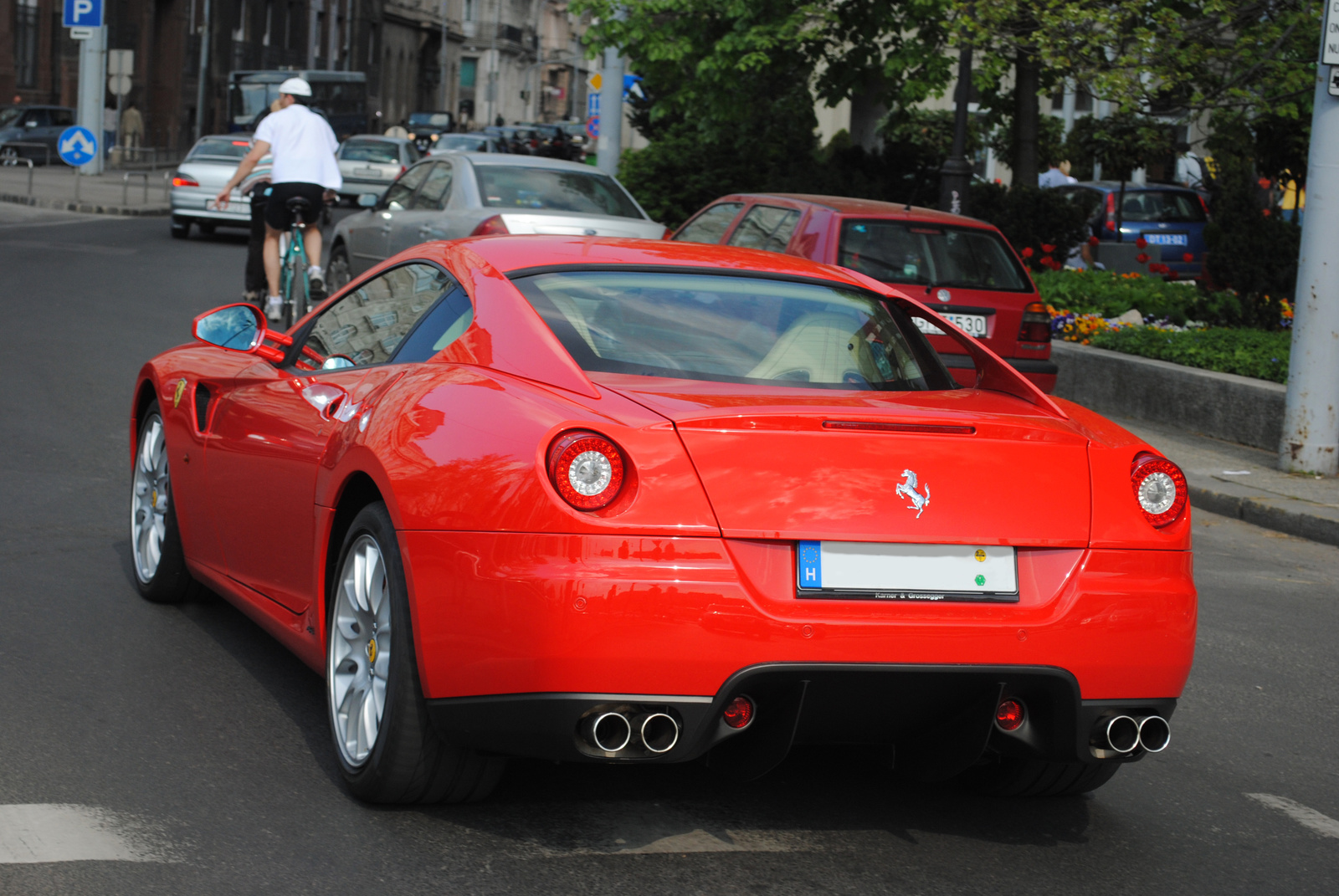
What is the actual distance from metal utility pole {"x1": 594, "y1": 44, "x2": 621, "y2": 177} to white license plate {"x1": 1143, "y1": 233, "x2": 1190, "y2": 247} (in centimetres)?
831

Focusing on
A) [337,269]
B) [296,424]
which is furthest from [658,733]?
[337,269]

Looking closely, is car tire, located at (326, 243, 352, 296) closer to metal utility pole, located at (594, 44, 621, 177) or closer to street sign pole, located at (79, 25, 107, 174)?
metal utility pole, located at (594, 44, 621, 177)

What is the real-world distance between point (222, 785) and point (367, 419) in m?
0.96

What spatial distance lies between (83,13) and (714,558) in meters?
37.3

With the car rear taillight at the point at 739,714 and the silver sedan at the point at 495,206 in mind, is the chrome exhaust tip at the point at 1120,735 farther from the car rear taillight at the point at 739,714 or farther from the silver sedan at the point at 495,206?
the silver sedan at the point at 495,206

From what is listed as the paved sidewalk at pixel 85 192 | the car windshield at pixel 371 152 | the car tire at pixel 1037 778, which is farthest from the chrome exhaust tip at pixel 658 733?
the car windshield at pixel 371 152

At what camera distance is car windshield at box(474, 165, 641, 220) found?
47.0ft

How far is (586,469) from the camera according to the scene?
363cm

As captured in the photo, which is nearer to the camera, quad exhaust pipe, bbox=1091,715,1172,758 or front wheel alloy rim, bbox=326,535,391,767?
quad exhaust pipe, bbox=1091,715,1172,758

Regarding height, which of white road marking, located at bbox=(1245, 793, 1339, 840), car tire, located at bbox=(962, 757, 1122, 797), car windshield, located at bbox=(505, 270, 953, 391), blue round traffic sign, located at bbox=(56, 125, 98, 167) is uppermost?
blue round traffic sign, located at bbox=(56, 125, 98, 167)

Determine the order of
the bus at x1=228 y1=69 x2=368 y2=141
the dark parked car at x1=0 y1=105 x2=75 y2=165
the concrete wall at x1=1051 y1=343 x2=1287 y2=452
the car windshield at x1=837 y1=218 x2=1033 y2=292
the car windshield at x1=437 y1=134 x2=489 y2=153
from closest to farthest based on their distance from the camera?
the car windshield at x1=837 y1=218 x2=1033 y2=292 → the concrete wall at x1=1051 y1=343 x2=1287 y2=452 → the bus at x1=228 y1=69 x2=368 y2=141 → the dark parked car at x1=0 y1=105 x2=75 y2=165 → the car windshield at x1=437 y1=134 x2=489 y2=153

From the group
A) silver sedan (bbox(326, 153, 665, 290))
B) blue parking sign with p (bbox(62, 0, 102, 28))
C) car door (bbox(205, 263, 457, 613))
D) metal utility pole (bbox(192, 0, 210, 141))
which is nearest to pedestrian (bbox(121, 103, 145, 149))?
metal utility pole (bbox(192, 0, 210, 141))

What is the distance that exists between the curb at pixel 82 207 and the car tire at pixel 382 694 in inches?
1111

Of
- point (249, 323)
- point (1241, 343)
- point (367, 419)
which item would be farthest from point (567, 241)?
point (1241, 343)
